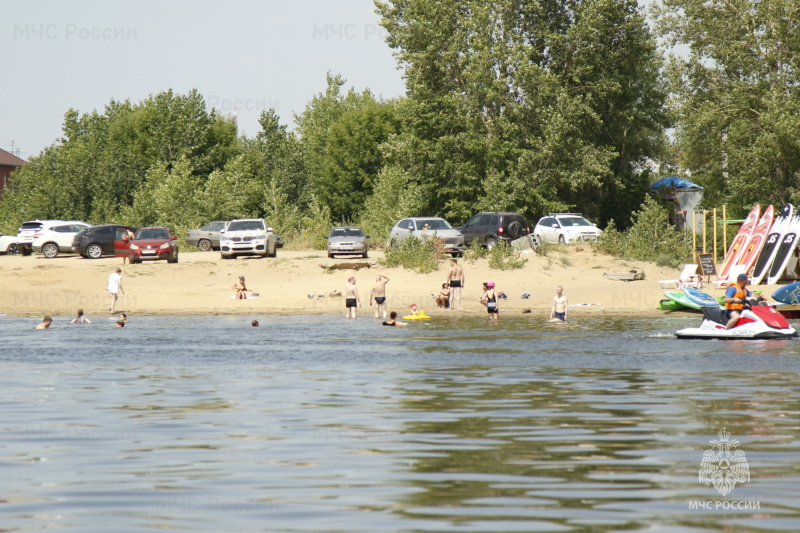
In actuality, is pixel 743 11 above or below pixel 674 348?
above

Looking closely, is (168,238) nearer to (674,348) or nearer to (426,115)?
(426,115)

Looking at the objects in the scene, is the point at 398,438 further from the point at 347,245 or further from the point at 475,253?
Answer: the point at 347,245

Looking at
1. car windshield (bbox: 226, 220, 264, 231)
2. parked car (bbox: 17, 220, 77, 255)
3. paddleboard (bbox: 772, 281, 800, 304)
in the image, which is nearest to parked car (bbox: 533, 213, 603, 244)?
car windshield (bbox: 226, 220, 264, 231)

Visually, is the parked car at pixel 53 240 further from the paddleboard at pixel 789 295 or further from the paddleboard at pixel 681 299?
the paddleboard at pixel 789 295

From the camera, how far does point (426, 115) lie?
54.7 m

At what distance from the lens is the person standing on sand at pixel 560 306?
28.3m

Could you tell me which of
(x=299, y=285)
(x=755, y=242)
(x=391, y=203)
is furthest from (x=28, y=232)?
(x=755, y=242)

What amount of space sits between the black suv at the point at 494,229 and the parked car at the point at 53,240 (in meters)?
18.6

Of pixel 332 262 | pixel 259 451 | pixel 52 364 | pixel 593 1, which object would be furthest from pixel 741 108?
pixel 259 451

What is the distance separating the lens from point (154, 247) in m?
45.1

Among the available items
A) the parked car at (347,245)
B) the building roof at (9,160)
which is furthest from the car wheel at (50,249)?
the building roof at (9,160)

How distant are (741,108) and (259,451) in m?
42.2

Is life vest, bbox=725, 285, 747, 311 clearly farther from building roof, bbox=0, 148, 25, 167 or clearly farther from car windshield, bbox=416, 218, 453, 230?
building roof, bbox=0, 148, 25, 167

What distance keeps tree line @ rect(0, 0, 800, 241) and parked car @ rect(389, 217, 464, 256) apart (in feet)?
25.1
